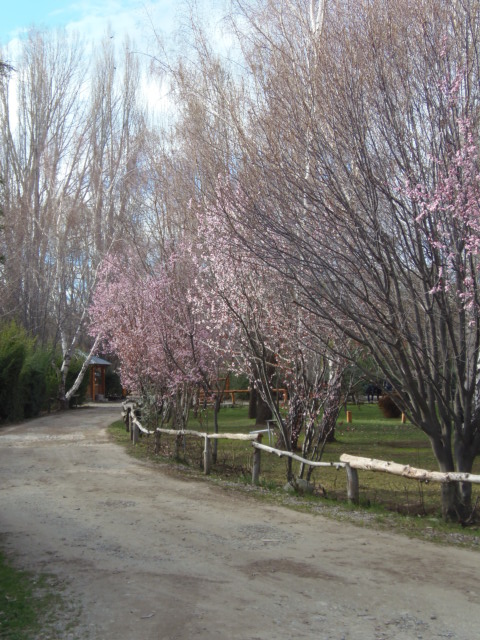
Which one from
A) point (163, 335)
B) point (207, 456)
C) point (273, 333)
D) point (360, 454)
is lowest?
point (360, 454)

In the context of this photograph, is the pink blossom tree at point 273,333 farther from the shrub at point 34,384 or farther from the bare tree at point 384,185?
the shrub at point 34,384

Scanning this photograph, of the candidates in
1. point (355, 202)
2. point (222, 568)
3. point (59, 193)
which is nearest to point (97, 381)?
point (59, 193)

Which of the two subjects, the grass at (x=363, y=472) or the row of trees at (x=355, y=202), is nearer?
the row of trees at (x=355, y=202)

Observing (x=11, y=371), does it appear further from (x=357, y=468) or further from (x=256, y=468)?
(x=357, y=468)

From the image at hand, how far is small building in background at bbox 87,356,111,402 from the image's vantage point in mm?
39438

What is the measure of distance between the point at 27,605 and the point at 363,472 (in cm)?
959

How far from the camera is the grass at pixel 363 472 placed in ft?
28.0

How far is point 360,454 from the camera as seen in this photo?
15.8 meters

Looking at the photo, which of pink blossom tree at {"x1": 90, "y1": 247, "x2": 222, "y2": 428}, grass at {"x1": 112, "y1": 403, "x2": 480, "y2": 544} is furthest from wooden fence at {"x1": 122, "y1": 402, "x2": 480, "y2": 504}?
pink blossom tree at {"x1": 90, "y1": 247, "x2": 222, "y2": 428}

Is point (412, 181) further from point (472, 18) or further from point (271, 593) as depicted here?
point (271, 593)

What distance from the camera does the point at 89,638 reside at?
399cm

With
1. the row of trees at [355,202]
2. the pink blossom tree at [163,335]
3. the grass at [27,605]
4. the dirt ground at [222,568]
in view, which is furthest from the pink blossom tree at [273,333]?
the grass at [27,605]

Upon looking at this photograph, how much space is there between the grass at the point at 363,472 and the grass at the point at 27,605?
13.3 ft

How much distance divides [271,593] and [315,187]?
15.0ft
